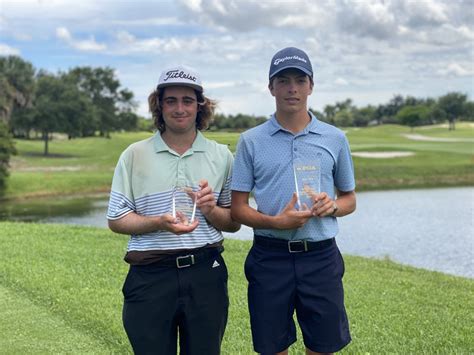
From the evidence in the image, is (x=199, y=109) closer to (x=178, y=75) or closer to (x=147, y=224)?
(x=178, y=75)

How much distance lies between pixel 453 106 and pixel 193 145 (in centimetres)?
8931

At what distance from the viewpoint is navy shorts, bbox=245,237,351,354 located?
11.5 feet

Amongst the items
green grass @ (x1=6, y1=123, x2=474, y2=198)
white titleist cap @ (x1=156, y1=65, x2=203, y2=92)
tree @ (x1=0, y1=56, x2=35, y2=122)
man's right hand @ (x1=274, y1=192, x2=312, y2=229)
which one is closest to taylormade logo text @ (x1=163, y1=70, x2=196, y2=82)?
white titleist cap @ (x1=156, y1=65, x2=203, y2=92)

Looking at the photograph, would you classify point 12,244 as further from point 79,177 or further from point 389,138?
point 389,138

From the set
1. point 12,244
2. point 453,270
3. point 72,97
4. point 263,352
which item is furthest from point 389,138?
point 263,352

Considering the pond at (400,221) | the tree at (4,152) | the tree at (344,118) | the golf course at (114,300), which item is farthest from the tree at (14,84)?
the golf course at (114,300)

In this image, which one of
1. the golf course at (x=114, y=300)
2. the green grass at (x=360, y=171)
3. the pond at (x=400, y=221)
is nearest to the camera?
the golf course at (x=114, y=300)

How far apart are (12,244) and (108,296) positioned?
16.0ft

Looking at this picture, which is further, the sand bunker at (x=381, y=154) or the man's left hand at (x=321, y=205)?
the sand bunker at (x=381, y=154)

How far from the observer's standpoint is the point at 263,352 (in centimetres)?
363

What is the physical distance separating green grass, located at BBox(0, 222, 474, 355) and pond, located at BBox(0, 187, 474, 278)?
472 cm

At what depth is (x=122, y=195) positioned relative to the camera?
3.36 meters

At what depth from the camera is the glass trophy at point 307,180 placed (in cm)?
331

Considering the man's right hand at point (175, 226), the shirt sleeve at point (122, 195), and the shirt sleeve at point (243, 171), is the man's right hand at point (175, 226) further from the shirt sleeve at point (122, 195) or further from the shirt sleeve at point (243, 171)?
the shirt sleeve at point (243, 171)
